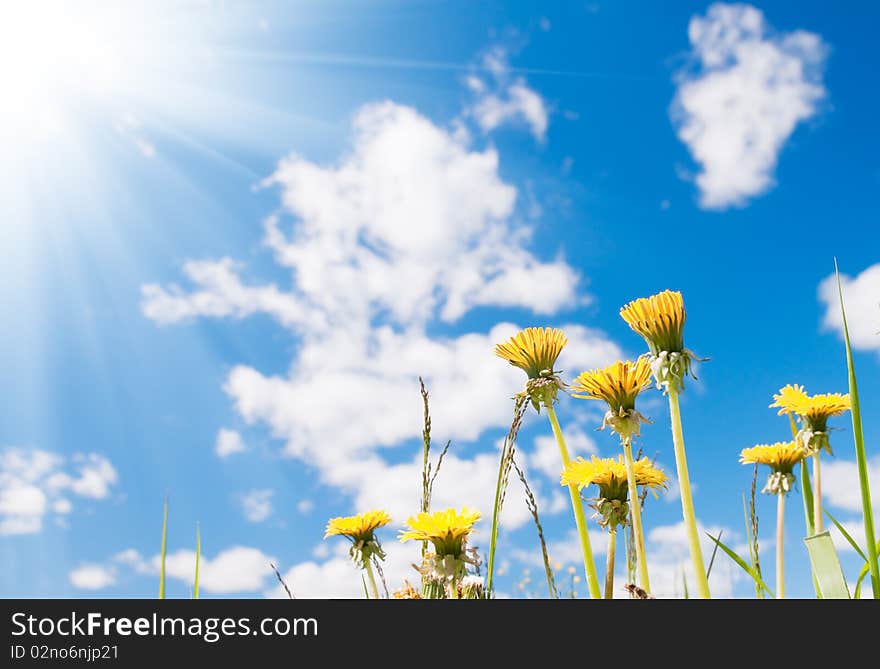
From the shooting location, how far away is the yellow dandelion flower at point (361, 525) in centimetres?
319

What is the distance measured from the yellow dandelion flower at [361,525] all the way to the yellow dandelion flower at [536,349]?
35.2 inches

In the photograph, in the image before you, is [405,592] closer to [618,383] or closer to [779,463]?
[618,383]

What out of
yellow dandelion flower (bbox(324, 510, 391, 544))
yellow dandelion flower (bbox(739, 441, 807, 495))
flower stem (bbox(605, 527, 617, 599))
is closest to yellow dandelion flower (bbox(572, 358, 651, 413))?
flower stem (bbox(605, 527, 617, 599))

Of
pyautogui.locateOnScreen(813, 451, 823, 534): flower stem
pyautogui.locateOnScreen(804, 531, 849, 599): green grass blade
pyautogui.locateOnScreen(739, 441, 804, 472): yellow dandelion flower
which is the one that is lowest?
pyautogui.locateOnScreen(804, 531, 849, 599): green grass blade

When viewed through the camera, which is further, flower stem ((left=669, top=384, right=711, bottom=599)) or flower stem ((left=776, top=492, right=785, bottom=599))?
flower stem ((left=776, top=492, right=785, bottom=599))

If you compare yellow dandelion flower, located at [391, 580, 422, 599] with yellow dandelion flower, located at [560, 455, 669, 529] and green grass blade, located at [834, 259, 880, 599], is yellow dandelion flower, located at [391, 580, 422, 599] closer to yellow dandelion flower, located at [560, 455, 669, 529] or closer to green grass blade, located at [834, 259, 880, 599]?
yellow dandelion flower, located at [560, 455, 669, 529]

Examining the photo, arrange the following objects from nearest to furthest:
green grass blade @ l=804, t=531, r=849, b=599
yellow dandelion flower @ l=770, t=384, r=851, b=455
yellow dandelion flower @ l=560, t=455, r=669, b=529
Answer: green grass blade @ l=804, t=531, r=849, b=599 → yellow dandelion flower @ l=560, t=455, r=669, b=529 → yellow dandelion flower @ l=770, t=384, r=851, b=455

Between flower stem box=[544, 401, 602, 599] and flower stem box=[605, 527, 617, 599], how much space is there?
0.06 meters

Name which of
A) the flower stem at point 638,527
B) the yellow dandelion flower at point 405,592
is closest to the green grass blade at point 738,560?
the flower stem at point 638,527

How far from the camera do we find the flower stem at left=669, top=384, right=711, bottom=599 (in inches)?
78.6

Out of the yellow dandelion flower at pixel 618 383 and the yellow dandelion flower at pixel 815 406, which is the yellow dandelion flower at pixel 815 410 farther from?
the yellow dandelion flower at pixel 618 383
